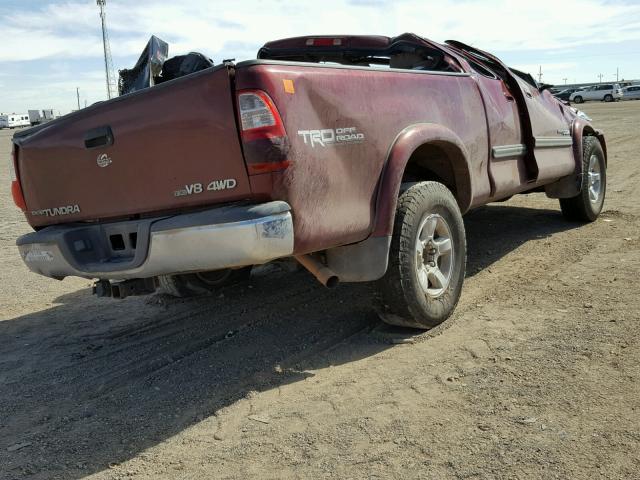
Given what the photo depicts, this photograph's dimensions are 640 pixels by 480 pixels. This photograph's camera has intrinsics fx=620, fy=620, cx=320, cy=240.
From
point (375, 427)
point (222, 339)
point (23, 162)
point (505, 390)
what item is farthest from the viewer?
point (222, 339)

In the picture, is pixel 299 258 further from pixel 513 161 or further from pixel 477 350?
pixel 513 161

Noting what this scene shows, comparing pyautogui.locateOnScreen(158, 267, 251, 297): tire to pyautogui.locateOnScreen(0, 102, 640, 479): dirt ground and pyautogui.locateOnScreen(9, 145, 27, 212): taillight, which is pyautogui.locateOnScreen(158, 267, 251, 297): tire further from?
pyautogui.locateOnScreen(9, 145, 27, 212): taillight

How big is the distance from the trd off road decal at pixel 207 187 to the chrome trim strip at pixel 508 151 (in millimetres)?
2518

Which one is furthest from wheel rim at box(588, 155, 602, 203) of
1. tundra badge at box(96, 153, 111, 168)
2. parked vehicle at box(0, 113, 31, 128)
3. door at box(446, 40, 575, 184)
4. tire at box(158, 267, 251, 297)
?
parked vehicle at box(0, 113, 31, 128)

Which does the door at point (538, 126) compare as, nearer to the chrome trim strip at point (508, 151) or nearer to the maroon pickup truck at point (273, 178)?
the chrome trim strip at point (508, 151)

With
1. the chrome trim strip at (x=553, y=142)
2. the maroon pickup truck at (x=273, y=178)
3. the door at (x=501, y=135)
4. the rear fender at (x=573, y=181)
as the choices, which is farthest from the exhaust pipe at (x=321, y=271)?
the rear fender at (x=573, y=181)

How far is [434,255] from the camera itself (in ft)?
Result: 13.4

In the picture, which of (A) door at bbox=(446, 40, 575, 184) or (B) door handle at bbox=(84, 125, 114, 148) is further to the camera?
(A) door at bbox=(446, 40, 575, 184)

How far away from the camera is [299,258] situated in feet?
11.4

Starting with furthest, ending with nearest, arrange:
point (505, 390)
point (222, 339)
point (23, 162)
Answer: point (222, 339) → point (23, 162) → point (505, 390)

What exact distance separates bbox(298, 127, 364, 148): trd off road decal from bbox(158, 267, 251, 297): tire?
2.16 meters

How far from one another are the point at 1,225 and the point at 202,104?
7.14 metres

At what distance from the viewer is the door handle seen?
11.1 feet

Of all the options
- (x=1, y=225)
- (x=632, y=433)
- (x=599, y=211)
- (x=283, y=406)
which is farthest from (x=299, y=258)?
(x=1, y=225)
